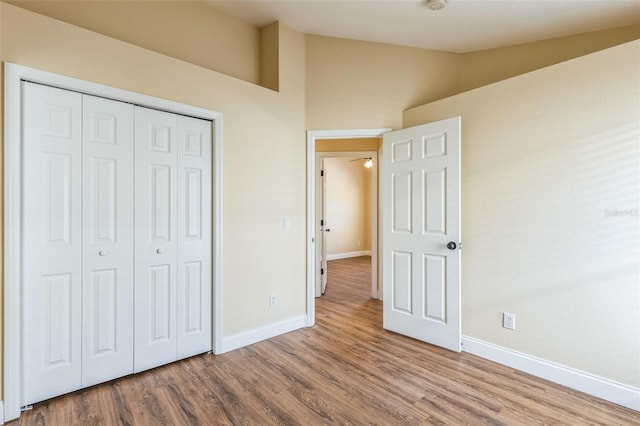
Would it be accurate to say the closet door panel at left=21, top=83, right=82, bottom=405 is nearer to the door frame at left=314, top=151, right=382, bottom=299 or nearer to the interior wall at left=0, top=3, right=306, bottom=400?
the interior wall at left=0, top=3, right=306, bottom=400

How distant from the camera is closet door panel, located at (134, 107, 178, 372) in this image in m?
2.40

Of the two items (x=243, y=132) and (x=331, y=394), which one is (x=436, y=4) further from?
(x=331, y=394)

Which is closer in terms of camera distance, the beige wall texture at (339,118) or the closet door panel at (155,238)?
the beige wall texture at (339,118)

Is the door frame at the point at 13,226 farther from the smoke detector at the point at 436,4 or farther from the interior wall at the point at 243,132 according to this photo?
the smoke detector at the point at 436,4

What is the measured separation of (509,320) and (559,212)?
3.05ft

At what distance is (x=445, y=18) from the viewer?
109 inches

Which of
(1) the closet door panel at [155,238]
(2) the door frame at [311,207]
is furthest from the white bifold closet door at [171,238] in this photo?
(2) the door frame at [311,207]

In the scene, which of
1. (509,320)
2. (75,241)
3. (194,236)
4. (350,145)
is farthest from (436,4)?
(75,241)

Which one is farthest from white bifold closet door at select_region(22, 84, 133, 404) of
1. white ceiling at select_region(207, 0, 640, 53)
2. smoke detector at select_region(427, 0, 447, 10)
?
smoke detector at select_region(427, 0, 447, 10)

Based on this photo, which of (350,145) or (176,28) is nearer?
(176,28)

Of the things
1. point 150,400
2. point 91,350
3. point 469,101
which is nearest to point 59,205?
point 91,350

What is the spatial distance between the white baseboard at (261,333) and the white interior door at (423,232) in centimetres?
93

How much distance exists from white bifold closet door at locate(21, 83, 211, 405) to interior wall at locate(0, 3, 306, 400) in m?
0.18

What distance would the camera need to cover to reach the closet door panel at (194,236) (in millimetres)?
2631
